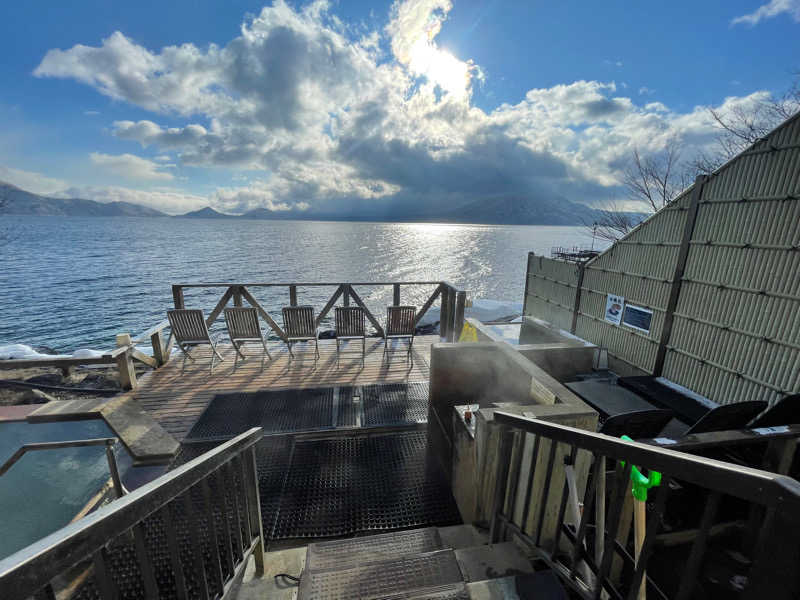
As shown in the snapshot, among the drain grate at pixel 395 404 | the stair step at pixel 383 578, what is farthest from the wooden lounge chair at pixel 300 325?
the stair step at pixel 383 578

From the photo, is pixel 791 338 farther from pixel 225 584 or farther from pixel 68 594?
pixel 68 594

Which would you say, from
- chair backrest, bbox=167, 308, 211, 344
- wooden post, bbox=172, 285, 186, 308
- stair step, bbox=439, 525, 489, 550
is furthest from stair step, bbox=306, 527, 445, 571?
wooden post, bbox=172, 285, 186, 308

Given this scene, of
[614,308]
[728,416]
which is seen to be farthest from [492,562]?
[614,308]

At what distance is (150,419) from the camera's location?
3656mm

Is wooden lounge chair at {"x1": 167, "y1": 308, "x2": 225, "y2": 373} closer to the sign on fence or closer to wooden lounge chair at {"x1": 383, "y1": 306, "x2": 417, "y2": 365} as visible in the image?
wooden lounge chair at {"x1": 383, "y1": 306, "x2": 417, "y2": 365}

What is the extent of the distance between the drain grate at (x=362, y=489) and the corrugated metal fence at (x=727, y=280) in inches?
216

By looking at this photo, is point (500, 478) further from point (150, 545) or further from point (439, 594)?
point (150, 545)

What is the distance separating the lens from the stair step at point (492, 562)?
166 centimetres

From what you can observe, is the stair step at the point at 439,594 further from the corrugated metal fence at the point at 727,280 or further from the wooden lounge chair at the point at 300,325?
the corrugated metal fence at the point at 727,280

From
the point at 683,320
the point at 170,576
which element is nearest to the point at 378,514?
the point at 170,576

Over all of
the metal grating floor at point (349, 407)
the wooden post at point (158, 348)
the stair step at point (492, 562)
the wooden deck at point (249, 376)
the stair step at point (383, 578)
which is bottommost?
the wooden deck at point (249, 376)

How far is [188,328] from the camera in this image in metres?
5.20

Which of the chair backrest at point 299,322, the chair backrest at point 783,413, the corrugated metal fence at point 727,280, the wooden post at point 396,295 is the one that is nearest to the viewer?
the chair backrest at point 783,413

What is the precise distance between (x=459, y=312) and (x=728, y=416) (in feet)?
12.5
